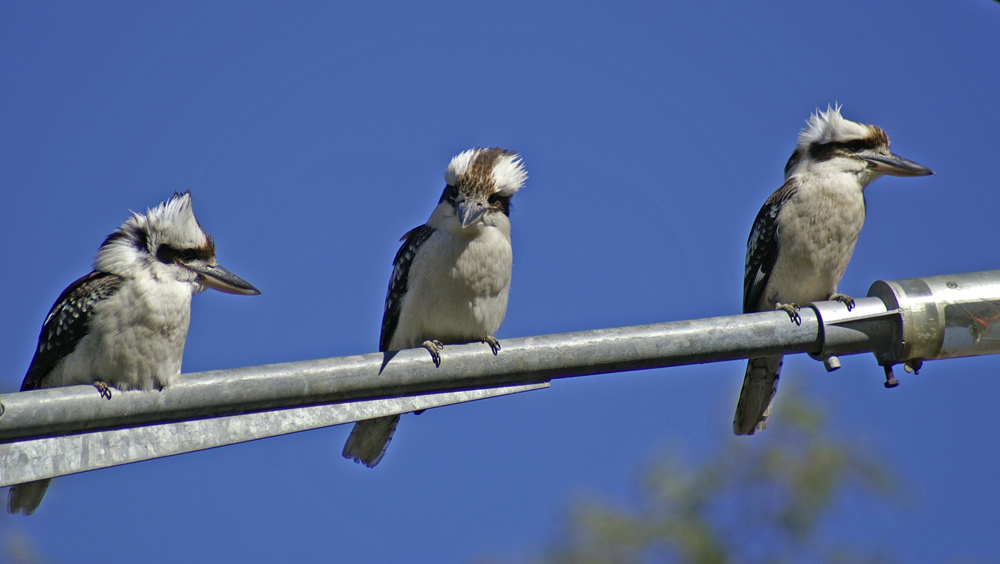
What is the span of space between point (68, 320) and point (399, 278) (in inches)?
78.1

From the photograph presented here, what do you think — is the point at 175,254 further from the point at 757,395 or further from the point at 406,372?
the point at 757,395

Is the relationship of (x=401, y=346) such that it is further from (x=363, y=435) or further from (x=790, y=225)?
(x=790, y=225)

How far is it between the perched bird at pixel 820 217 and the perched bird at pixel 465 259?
181 cm

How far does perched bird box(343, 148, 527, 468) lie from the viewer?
5.73m

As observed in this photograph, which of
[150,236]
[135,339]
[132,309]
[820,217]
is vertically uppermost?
[820,217]

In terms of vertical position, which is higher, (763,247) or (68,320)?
(763,247)

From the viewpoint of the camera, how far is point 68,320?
4.97 meters

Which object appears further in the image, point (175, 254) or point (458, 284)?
point (458, 284)

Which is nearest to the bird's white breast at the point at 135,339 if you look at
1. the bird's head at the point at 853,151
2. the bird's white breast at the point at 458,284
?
the bird's white breast at the point at 458,284

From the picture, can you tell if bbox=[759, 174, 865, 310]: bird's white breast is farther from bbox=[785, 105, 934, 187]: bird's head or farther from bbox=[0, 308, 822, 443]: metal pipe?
bbox=[0, 308, 822, 443]: metal pipe

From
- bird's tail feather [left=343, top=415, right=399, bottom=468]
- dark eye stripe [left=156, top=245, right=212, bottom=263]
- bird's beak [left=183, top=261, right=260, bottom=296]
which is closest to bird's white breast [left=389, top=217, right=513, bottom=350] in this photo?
bird's tail feather [left=343, top=415, right=399, bottom=468]

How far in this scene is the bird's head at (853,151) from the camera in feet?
21.0

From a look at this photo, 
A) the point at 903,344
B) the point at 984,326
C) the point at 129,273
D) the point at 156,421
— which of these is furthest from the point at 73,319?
the point at 984,326


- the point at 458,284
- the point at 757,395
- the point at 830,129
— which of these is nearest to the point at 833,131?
the point at 830,129
